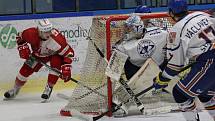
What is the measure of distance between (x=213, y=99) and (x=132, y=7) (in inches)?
132

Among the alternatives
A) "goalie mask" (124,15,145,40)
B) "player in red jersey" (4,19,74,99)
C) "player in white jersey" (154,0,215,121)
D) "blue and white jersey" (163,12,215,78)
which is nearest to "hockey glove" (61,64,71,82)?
"player in red jersey" (4,19,74,99)

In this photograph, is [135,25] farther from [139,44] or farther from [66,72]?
[66,72]

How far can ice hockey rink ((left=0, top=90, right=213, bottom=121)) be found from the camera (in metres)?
3.79

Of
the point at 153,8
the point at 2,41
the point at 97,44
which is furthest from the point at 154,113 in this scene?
the point at 153,8

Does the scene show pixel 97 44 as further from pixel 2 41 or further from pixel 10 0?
pixel 10 0

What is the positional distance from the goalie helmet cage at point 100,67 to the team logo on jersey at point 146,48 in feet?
0.75

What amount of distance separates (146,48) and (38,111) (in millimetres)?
1047

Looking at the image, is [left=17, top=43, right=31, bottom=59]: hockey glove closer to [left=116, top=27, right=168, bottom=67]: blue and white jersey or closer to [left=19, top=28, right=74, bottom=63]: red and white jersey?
[left=19, top=28, right=74, bottom=63]: red and white jersey

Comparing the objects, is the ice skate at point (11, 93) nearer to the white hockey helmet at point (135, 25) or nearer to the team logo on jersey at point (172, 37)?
the white hockey helmet at point (135, 25)

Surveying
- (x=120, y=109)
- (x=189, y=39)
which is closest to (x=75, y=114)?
(x=120, y=109)

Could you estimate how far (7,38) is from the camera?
544 cm

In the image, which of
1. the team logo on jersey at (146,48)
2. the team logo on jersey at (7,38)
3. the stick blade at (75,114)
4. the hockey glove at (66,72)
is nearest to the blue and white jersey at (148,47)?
the team logo on jersey at (146,48)

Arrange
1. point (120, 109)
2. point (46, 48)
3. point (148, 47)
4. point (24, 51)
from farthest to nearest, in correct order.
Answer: point (46, 48)
point (24, 51)
point (120, 109)
point (148, 47)

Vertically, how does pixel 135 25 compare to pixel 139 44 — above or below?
above
